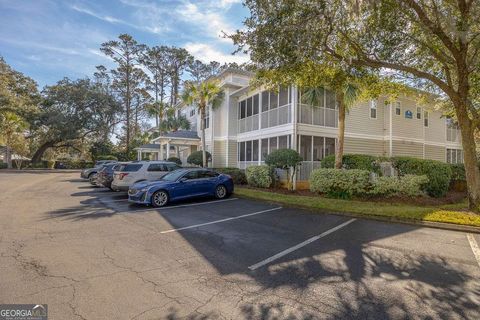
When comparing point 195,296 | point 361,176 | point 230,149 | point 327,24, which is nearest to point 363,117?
point 361,176

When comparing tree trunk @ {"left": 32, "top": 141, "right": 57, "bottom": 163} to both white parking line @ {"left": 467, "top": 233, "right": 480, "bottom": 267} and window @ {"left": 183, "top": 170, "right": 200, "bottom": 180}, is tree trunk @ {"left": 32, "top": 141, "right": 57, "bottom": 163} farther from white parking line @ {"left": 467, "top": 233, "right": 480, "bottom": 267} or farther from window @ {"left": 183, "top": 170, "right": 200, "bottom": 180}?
white parking line @ {"left": 467, "top": 233, "right": 480, "bottom": 267}

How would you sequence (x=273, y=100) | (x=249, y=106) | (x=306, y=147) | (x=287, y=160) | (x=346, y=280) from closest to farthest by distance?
1. (x=346, y=280)
2. (x=287, y=160)
3. (x=306, y=147)
4. (x=273, y=100)
5. (x=249, y=106)

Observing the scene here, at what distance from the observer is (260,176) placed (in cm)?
1612

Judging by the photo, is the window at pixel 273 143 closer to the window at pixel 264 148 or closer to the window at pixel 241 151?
the window at pixel 264 148

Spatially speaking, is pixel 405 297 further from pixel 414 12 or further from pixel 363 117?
pixel 363 117

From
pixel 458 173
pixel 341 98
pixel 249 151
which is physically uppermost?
pixel 341 98

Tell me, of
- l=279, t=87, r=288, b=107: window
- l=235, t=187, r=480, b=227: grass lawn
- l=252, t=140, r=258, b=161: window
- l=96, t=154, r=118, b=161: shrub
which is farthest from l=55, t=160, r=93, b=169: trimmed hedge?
l=235, t=187, r=480, b=227: grass lawn

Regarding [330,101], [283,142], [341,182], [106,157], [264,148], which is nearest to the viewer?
[341,182]

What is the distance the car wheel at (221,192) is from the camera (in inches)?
520

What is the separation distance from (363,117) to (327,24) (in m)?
11.9

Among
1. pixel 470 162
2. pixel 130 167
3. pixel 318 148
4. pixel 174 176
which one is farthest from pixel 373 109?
pixel 130 167

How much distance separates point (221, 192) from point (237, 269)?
8501 mm

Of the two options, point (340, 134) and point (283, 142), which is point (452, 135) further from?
point (340, 134)

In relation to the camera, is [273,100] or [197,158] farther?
[197,158]
